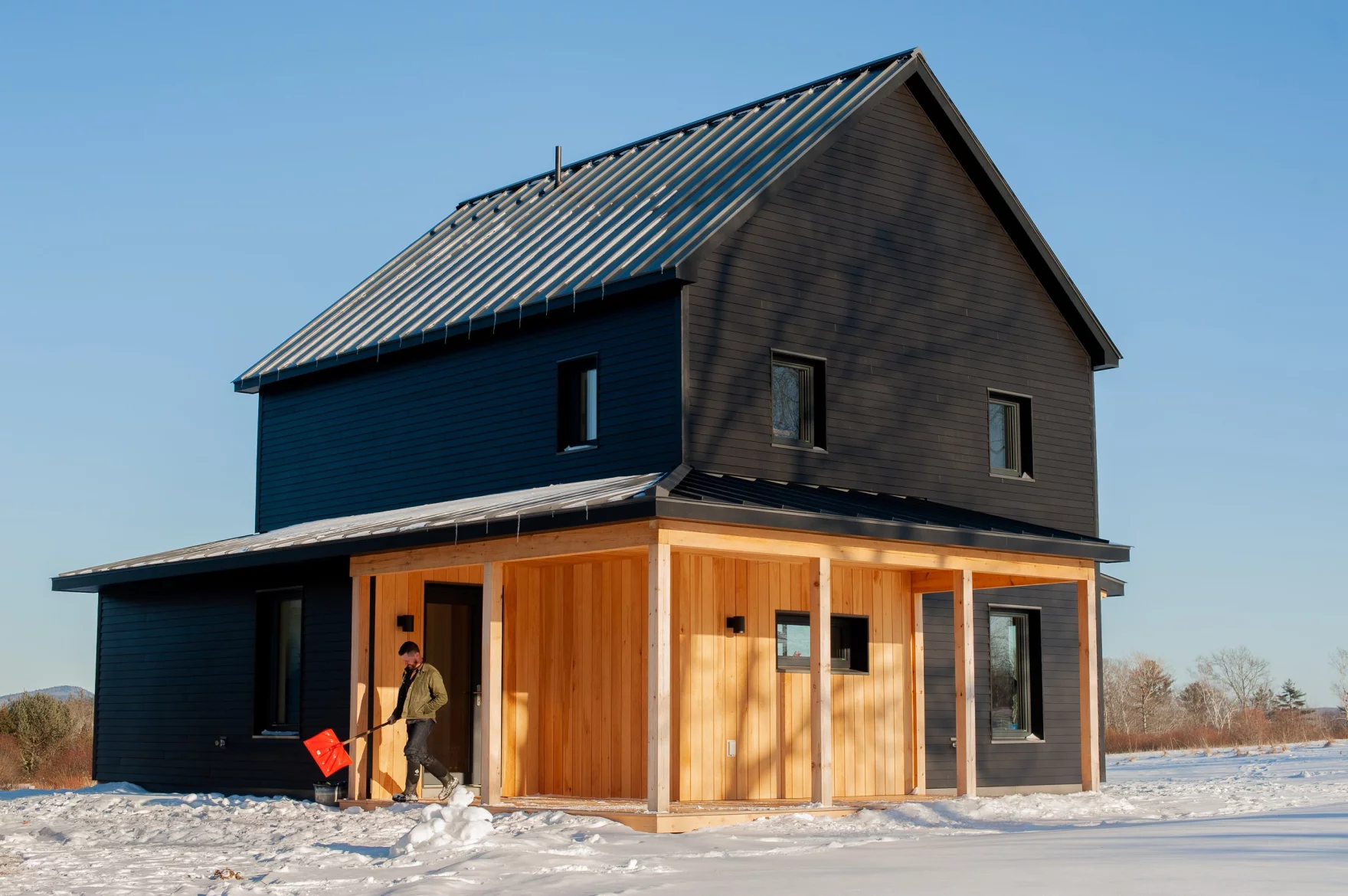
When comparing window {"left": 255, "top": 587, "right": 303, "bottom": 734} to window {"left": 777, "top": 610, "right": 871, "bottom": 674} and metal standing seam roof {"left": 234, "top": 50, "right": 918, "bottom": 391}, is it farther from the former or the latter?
window {"left": 777, "top": 610, "right": 871, "bottom": 674}

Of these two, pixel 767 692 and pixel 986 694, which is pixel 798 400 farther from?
pixel 986 694

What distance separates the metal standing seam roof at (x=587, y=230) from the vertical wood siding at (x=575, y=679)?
303 centimetres

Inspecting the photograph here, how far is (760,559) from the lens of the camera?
1451 cm

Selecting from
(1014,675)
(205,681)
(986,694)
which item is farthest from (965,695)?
(205,681)

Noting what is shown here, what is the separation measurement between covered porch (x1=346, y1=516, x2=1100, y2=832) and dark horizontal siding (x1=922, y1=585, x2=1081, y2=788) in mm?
329

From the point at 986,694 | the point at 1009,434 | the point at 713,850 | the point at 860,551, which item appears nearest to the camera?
the point at 713,850

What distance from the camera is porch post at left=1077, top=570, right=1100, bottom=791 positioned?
15.4 m

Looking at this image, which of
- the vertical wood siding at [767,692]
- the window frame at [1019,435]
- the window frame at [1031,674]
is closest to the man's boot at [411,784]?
the vertical wood siding at [767,692]

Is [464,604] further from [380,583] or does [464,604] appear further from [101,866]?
[101,866]

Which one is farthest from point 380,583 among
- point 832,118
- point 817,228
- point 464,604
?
point 832,118

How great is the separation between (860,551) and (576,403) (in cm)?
406

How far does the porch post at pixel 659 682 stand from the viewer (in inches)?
463

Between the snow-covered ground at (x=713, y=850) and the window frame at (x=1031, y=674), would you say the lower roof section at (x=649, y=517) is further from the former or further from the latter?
the snow-covered ground at (x=713, y=850)

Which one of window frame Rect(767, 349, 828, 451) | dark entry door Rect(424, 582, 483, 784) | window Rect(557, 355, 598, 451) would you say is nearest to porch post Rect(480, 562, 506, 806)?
dark entry door Rect(424, 582, 483, 784)
